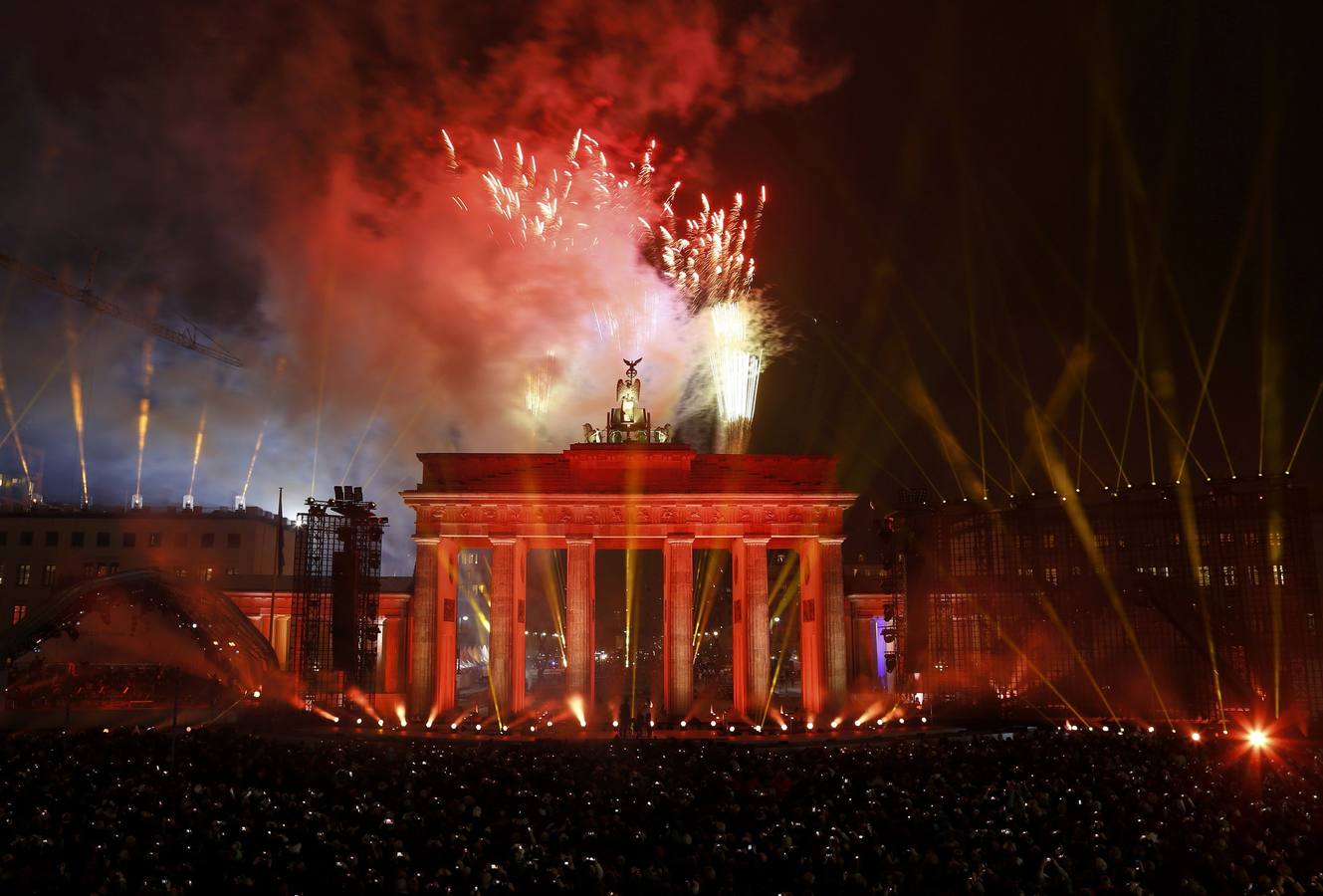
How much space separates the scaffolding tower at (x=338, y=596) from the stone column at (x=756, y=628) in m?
20.3

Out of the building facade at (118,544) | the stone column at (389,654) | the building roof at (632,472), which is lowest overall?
the stone column at (389,654)

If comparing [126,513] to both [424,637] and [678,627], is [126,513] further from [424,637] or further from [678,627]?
[678,627]

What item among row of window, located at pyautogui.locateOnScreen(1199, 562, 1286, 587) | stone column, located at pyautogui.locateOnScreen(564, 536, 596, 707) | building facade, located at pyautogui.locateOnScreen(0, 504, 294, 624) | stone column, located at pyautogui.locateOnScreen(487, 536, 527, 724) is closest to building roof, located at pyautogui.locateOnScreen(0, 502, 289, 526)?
building facade, located at pyautogui.locateOnScreen(0, 504, 294, 624)

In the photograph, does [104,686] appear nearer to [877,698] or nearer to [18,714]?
[18,714]

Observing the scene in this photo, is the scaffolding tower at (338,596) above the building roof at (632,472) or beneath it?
beneath

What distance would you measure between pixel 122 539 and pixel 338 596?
43.7m

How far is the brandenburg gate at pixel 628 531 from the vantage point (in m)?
50.6

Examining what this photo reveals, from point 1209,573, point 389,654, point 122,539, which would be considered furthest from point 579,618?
point 122,539

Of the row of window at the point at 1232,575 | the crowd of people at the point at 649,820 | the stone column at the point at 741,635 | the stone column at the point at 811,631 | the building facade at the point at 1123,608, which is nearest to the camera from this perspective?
the crowd of people at the point at 649,820

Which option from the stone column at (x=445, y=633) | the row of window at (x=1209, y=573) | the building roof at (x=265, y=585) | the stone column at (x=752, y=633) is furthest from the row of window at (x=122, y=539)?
the row of window at (x=1209, y=573)

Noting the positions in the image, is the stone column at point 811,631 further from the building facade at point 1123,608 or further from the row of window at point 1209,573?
the row of window at point 1209,573

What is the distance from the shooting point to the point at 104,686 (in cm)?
4903

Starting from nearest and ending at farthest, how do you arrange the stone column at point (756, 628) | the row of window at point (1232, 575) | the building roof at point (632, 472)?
the row of window at point (1232, 575)
the stone column at point (756, 628)
the building roof at point (632, 472)

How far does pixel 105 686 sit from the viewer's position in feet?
161
